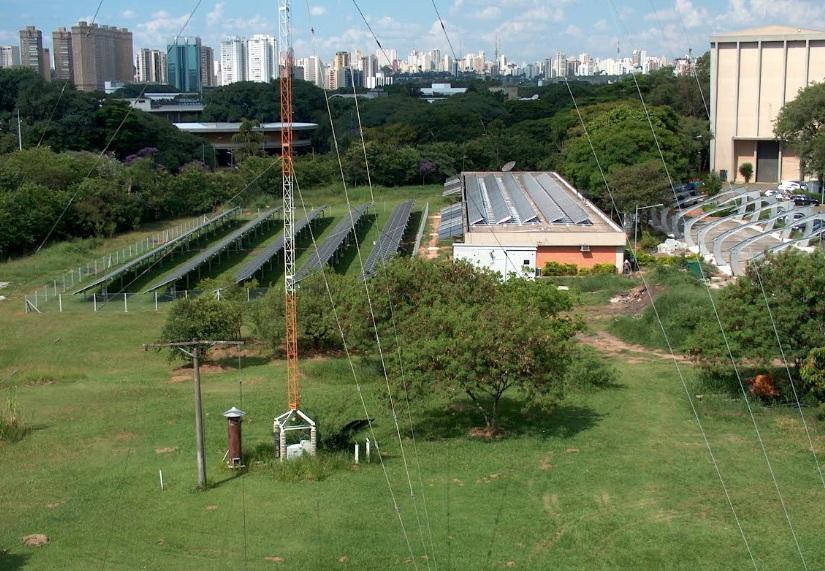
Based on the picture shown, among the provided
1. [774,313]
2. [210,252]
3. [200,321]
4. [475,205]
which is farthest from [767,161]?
[200,321]

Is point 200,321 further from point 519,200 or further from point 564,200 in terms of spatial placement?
point 564,200

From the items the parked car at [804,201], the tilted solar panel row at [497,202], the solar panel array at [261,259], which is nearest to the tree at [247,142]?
the tilted solar panel row at [497,202]

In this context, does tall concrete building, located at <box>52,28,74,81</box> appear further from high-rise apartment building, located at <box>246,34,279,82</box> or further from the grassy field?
the grassy field

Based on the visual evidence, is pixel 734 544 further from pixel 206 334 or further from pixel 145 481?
pixel 206 334

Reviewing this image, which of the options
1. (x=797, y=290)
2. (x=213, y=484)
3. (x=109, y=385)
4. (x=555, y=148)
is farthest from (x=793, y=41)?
(x=213, y=484)

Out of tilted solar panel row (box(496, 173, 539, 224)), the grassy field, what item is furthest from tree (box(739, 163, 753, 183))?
the grassy field

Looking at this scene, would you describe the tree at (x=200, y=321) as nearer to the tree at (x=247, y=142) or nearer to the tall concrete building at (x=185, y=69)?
the tree at (x=247, y=142)
